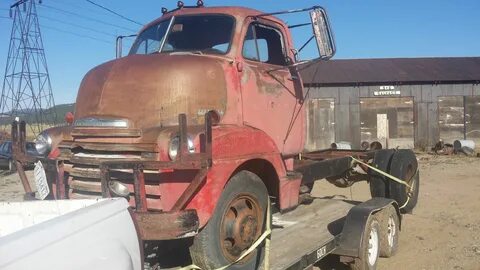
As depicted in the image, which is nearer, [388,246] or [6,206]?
[6,206]

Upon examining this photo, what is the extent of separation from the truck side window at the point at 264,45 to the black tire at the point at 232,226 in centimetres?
144

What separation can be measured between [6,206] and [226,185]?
1.63m

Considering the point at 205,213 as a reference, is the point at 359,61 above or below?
above

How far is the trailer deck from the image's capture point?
4.69 meters

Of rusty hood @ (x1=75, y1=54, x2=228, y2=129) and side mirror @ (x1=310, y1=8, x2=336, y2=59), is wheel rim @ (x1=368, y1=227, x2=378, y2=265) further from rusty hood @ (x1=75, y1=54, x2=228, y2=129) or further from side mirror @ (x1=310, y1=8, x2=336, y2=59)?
rusty hood @ (x1=75, y1=54, x2=228, y2=129)

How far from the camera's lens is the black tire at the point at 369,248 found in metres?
5.54

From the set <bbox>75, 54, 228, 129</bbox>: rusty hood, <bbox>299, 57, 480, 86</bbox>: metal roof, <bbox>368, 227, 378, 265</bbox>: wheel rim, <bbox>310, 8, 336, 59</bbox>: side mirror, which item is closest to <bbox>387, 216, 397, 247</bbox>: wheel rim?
<bbox>368, 227, 378, 265</bbox>: wheel rim

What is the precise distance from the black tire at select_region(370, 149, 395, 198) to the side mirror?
324 centimetres

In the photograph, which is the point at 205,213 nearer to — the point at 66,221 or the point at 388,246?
the point at 66,221

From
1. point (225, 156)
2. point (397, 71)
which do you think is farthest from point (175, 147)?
point (397, 71)

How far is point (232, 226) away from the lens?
4.21 meters

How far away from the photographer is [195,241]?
3.92 meters

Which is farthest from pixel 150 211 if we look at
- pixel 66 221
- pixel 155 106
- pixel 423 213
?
pixel 423 213

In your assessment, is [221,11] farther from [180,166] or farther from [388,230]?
[388,230]
